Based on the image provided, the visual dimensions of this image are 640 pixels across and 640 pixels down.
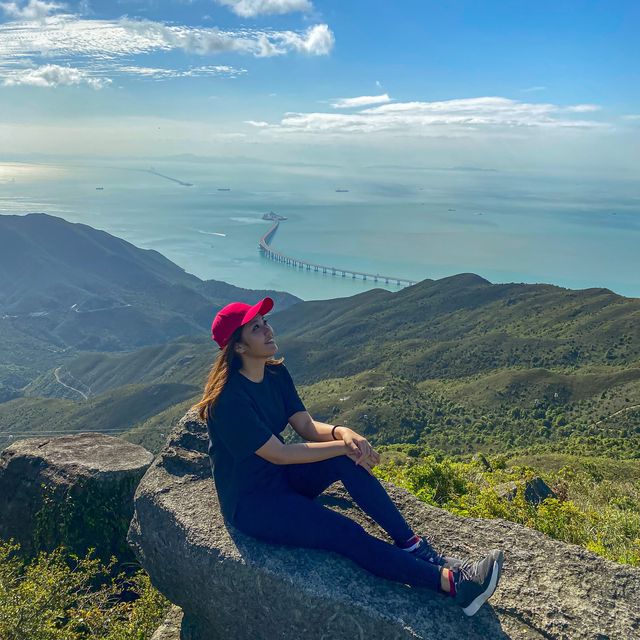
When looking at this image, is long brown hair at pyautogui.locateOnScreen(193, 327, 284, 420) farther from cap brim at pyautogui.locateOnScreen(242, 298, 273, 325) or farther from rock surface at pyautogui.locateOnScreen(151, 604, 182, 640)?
rock surface at pyautogui.locateOnScreen(151, 604, 182, 640)

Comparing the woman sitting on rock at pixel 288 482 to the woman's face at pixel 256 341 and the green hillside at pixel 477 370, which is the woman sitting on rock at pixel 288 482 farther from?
the green hillside at pixel 477 370

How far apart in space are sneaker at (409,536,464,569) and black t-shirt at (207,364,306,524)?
4.59 ft

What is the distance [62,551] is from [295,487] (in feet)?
18.6

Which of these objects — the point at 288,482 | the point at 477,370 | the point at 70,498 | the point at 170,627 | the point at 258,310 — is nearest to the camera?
the point at 258,310

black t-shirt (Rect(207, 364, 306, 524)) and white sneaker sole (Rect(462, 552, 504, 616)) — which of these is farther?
black t-shirt (Rect(207, 364, 306, 524))

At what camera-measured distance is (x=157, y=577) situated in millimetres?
6125

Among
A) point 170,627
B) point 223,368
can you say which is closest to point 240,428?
point 223,368

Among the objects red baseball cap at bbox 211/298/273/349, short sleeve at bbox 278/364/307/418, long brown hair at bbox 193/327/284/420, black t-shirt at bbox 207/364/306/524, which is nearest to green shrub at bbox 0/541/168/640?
black t-shirt at bbox 207/364/306/524

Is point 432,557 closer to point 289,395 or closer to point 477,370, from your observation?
point 289,395

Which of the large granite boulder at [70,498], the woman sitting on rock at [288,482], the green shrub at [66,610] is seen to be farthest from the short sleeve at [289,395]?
the large granite boulder at [70,498]

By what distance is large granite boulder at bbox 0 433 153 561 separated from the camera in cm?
936

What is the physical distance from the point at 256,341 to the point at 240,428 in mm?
866

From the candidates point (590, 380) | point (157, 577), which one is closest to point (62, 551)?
point (157, 577)

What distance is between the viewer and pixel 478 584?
4.62 meters
